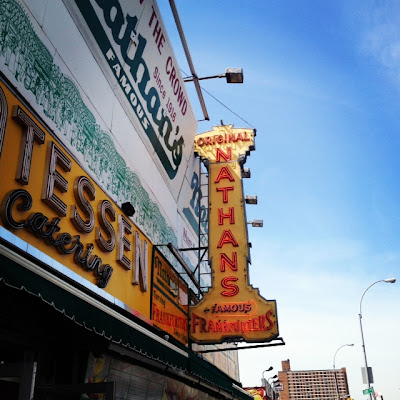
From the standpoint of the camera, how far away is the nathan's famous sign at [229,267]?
10.7 metres

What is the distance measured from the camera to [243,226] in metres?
12.1

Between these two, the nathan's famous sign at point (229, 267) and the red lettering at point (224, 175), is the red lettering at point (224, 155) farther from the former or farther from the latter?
the red lettering at point (224, 175)

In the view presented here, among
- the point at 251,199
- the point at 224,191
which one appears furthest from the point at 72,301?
the point at 251,199

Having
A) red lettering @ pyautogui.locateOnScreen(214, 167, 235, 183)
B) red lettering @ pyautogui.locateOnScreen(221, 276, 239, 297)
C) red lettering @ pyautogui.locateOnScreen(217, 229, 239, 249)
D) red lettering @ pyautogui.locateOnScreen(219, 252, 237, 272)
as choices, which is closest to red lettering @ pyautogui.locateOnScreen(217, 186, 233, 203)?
red lettering @ pyautogui.locateOnScreen(214, 167, 235, 183)

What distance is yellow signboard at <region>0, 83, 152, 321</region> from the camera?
4945mm

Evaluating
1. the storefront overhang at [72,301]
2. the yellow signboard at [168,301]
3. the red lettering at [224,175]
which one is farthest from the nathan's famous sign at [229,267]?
the storefront overhang at [72,301]

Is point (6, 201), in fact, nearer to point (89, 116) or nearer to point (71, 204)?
point (71, 204)

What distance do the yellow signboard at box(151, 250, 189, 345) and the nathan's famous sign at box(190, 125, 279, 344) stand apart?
0.36 metres

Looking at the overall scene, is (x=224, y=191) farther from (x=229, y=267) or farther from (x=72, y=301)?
(x=72, y=301)

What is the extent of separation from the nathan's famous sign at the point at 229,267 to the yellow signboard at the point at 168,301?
0.36 meters

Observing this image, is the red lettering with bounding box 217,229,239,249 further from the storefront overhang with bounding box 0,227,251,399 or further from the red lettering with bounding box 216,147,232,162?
the storefront overhang with bounding box 0,227,251,399

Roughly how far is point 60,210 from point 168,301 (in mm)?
5067

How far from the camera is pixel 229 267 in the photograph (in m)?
11.5

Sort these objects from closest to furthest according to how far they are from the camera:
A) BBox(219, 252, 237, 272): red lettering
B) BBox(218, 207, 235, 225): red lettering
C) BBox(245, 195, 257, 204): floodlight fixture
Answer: BBox(219, 252, 237, 272): red lettering
BBox(218, 207, 235, 225): red lettering
BBox(245, 195, 257, 204): floodlight fixture
